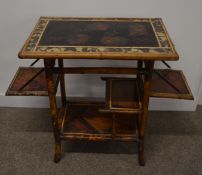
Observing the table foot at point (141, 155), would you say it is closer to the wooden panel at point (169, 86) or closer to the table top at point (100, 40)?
the wooden panel at point (169, 86)

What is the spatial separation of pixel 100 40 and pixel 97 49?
0.35ft

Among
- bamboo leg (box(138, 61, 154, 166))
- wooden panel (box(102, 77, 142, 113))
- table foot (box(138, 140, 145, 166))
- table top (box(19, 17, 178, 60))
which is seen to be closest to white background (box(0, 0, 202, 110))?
table top (box(19, 17, 178, 60))

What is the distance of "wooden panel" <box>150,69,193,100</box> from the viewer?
1.32 metres

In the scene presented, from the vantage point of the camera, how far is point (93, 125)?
62.2 inches

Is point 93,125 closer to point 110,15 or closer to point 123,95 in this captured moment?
point 123,95

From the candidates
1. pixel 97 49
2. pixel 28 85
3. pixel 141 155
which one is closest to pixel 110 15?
pixel 97 49

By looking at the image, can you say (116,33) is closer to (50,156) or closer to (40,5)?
(40,5)

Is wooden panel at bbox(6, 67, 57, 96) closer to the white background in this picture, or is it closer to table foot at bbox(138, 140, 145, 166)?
the white background

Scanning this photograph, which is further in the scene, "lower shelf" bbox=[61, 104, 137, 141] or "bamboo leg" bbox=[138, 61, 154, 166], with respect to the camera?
"lower shelf" bbox=[61, 104, 137, 141]

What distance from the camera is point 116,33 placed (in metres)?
1.32

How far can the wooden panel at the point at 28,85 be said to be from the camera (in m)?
1.38

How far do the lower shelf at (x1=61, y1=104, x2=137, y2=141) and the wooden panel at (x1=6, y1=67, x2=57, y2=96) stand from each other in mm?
285

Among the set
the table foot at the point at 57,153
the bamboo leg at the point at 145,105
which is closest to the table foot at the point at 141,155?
the bamboo leg at the point at 145,105

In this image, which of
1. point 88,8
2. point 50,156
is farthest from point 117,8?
point 50,156
